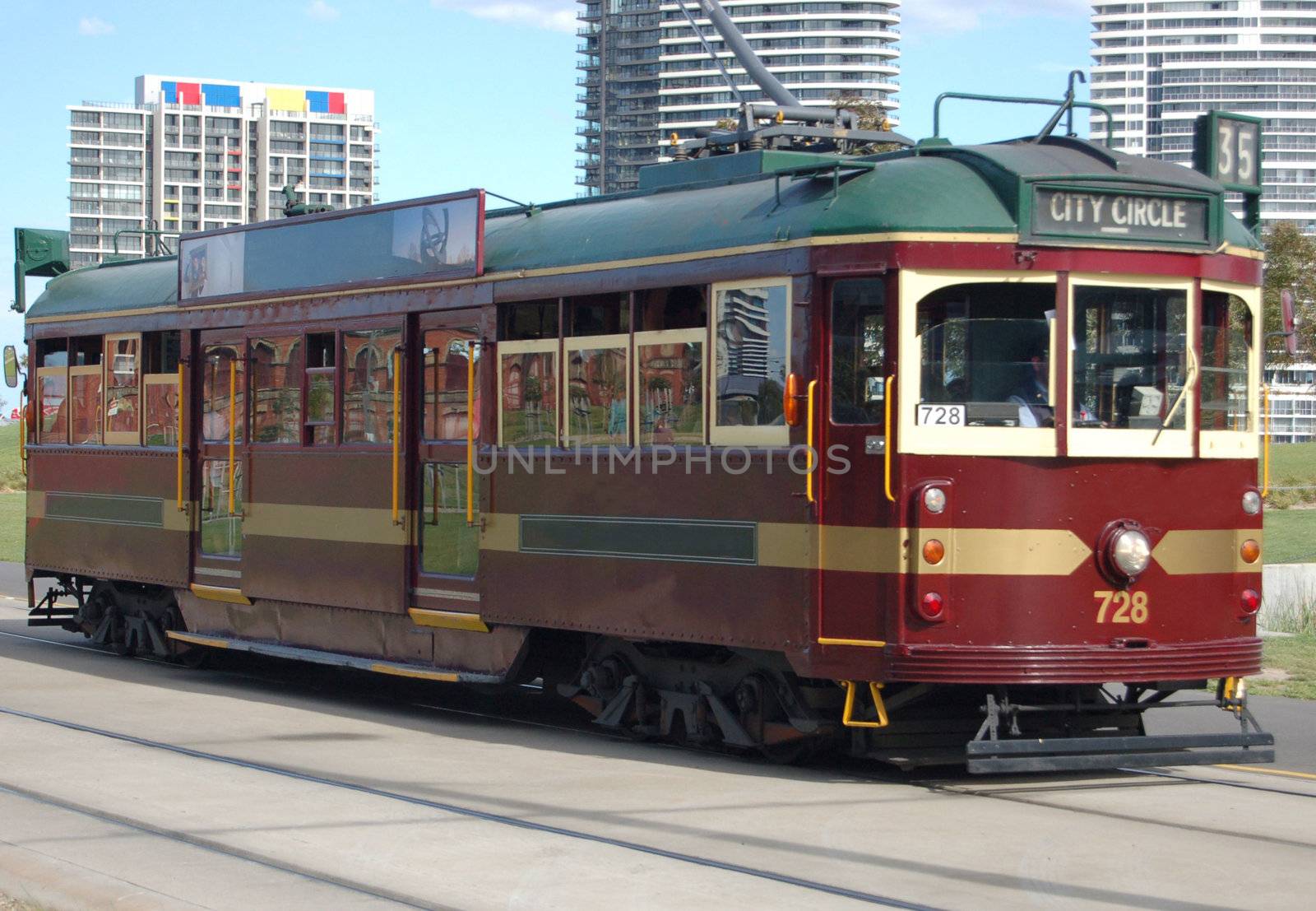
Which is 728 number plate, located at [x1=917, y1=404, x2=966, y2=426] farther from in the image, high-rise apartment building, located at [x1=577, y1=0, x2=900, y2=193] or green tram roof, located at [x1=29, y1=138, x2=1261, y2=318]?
high-rise apartment building, located at [x1=577, y1=0, x2=900, y2=193]

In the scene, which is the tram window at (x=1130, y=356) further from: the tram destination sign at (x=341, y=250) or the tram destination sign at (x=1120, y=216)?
the tram destination sign at (x=341, y=250)

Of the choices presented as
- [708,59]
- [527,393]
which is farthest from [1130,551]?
[708,59]

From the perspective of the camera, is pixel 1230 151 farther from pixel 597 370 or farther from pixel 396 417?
pixel 396 417

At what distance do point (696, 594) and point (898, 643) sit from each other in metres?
1.44

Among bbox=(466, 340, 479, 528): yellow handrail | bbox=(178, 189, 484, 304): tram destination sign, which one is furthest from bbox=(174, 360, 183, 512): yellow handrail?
bbox=(466, 340, 479, 528): yellow handrail

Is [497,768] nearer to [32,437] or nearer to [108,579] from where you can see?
[108,579]

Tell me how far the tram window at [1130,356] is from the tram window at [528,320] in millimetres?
3327

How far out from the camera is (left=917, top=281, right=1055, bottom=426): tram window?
356 inches

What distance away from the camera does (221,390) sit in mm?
14133

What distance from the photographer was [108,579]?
15.8 meters

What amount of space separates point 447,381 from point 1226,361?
499 cm

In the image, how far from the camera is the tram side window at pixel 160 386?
14672 mm

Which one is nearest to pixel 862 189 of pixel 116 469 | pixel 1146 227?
pixel 1146 227

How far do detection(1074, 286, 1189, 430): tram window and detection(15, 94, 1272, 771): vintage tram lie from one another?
0.02 m
